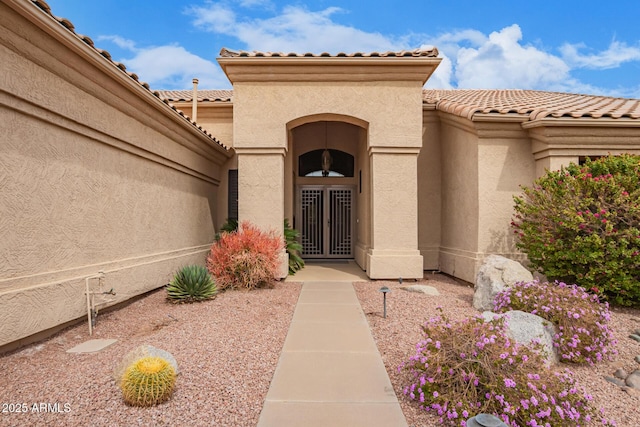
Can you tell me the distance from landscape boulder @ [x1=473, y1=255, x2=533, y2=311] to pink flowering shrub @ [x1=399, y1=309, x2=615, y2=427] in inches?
122

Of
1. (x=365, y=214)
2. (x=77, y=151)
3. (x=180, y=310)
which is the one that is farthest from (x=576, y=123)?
(x=77, y=151)

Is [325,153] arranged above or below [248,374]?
above

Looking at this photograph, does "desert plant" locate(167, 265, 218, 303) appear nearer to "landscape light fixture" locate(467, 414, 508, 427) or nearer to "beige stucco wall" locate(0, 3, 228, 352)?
"beige stucco wall" locate(0, 3, 228, 352)

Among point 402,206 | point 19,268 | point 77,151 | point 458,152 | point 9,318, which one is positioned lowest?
point 9,318

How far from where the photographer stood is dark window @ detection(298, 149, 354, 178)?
45.6 feet

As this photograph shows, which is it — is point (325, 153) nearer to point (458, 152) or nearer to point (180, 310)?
point (458, 152)

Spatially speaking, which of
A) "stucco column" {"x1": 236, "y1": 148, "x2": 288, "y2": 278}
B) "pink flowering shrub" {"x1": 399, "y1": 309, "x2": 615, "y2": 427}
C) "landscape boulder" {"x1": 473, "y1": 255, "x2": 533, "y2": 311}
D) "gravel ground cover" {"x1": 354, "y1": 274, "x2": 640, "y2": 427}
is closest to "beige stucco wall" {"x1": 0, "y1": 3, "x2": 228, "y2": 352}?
"stucco column" {"x1": 236, "y1": 148, "x2": 288, "y2": 278}

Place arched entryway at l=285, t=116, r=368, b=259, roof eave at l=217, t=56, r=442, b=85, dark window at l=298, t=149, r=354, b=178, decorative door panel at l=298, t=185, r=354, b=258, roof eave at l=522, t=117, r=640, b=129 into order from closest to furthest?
1. roof eave at l=522, t=117, r=640, b=129
2. roof eave at l=217, t=56, r=442, b=85
3. arched entryway at l=285, t=116, r=368, b=259
4. decorative door panel at l=298, t=185, r=354, b=258
5. dark window at l=298, t=149, r=354, b=178

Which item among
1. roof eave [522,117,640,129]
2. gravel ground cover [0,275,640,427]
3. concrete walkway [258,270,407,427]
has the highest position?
roof eave [522,117,640,129]

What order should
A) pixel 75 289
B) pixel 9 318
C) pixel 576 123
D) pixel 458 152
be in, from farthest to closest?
pixel 458 152 < pixel 576 123 < pixel 75 289 < pixel 9 318

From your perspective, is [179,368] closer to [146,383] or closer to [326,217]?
[146,383]

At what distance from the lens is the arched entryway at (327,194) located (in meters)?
13.6

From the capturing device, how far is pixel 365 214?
37.0 feet

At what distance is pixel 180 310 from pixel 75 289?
67.6 inches
